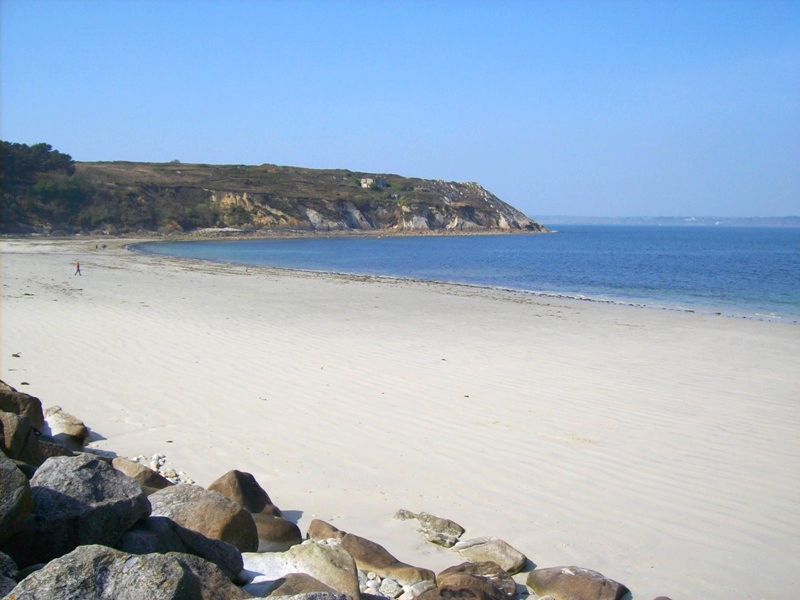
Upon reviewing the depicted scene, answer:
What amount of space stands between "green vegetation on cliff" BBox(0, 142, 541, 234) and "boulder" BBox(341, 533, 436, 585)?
215 ft

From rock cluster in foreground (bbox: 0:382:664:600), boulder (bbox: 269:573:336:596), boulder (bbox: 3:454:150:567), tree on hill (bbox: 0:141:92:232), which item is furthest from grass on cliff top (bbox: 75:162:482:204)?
boulder (bbox: 269:573:336:596)

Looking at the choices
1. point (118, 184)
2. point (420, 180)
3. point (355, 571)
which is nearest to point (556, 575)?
point (355, 571)

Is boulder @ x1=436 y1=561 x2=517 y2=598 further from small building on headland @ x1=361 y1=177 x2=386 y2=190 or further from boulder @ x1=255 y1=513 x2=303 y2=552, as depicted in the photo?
small building on headland @ x1=361 y1=177 x2=386 y2=190

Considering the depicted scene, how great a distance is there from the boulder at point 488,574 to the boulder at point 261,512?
1026 mm

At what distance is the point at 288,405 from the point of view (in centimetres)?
858

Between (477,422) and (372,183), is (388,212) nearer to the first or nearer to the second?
(372,183)

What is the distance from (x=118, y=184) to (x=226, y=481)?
85.8m

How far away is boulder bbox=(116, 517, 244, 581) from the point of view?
351 cm

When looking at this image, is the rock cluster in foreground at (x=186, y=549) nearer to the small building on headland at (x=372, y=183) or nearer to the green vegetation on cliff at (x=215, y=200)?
the green vegetation on cliff at (x=215, y=200)

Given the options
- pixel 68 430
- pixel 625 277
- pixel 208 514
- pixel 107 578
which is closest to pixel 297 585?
pixel 208 514

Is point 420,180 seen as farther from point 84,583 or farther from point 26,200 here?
point 84,583

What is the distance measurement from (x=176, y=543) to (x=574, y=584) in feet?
7.81

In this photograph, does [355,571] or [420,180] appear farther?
[420,180]

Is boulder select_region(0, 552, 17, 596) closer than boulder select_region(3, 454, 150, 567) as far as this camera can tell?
Yes
